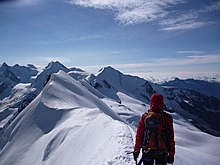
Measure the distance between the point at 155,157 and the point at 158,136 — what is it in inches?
26.6

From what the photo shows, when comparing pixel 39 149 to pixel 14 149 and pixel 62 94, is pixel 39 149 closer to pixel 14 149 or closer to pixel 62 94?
pixel 14 149

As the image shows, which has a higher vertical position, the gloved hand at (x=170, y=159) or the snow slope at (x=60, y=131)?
the gloved hand at (x=170, y=159)

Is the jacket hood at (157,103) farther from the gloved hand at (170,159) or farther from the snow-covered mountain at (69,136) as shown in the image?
the snow-covered mountain at (69,136)

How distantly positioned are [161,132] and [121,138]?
742 centimetres

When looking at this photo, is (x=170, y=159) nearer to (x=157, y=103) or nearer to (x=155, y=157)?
(x=155, y=157)

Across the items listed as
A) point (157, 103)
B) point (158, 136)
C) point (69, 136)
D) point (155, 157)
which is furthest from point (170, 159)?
point (69, 136)

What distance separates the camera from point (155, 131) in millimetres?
7508

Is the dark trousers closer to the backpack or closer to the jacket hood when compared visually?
the backpack

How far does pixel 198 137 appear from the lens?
2982 inches

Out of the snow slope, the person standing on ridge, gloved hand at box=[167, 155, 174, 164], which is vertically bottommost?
the snow slope

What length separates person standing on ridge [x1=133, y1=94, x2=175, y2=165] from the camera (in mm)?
7492

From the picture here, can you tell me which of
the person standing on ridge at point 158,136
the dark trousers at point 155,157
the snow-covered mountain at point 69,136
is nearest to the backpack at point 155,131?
the person standing on ridge at point 158,136

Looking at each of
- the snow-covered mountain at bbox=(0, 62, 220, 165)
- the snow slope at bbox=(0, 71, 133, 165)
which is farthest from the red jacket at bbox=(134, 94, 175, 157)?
the snow slope at bbox=(0, 71, 133, 165)

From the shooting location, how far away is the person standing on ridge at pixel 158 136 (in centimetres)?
749
